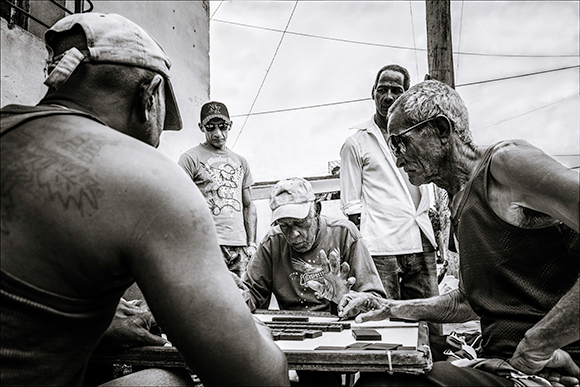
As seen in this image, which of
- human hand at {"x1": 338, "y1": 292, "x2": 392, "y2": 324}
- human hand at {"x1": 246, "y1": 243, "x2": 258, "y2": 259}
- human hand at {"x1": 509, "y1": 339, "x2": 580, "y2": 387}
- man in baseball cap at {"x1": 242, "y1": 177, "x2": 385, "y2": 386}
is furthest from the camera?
human hand at {"x1": 246, "y1": 243, "x2": 258, "y2": 259}

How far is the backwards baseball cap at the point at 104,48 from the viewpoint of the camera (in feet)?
4.16

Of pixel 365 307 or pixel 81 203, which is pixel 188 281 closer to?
pixel 81 203

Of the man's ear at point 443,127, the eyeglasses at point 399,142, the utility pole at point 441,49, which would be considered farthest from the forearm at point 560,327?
the utility pole at point 441,49

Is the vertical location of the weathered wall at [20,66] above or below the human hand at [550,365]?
above

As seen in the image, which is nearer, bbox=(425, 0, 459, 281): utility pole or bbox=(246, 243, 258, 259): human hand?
bbox=(246, 243, 258, 259): human hand

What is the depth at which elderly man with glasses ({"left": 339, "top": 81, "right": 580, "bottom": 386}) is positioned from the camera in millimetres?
1592

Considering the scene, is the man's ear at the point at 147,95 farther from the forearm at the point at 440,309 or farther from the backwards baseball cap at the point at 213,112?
the backwards baseball cap at the point at 213,112

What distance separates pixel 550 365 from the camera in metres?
1.69

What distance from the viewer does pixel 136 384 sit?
1645 millimetres

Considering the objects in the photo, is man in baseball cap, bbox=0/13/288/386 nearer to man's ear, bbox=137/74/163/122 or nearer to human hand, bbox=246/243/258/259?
man's ear, bbox=137/74/163/122

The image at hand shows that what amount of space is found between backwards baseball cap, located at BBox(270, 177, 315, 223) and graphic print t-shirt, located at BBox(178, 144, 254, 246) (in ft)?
3.69

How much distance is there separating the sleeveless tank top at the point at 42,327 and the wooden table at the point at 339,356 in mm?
598

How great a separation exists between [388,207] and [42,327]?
3.26m

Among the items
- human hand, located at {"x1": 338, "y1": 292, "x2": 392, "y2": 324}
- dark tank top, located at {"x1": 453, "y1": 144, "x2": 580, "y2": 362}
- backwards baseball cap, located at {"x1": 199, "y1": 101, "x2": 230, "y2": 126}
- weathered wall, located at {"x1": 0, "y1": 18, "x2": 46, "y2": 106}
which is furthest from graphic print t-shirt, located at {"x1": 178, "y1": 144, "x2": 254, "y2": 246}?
dark tank top, located at {"x1": 453, "y1": 144, "x2": 580, "y2": 362}
